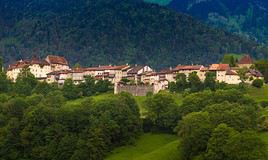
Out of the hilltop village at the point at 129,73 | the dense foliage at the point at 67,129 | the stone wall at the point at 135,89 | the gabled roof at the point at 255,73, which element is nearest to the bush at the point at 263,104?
the hilltop village at the point at 129,73

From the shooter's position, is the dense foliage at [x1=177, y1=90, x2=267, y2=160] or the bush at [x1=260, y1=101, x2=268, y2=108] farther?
the bush at [x1=260, y1=101, x2=268, y2=108]

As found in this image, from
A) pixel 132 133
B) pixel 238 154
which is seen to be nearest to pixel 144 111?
pixel 132 133

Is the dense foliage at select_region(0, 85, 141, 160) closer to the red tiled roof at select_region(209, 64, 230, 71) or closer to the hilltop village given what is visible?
the hilltop village

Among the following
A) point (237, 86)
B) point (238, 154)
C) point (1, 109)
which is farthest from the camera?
point (237, 86)

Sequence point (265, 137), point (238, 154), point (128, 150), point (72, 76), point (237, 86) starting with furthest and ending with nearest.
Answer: point (72, 76) → point (237, 86) → point (128, 150) → point (265, 137) → point (238, 154)

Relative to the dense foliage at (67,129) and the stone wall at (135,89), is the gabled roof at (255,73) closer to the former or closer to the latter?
the stone wall at (135,89)

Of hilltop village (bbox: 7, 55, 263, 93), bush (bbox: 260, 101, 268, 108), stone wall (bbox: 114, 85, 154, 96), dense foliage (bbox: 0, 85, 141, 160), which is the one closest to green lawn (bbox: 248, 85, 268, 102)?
hilltop village (bbox: 7, 55, 263, 93)

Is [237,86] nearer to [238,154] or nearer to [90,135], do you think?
[90,135]
